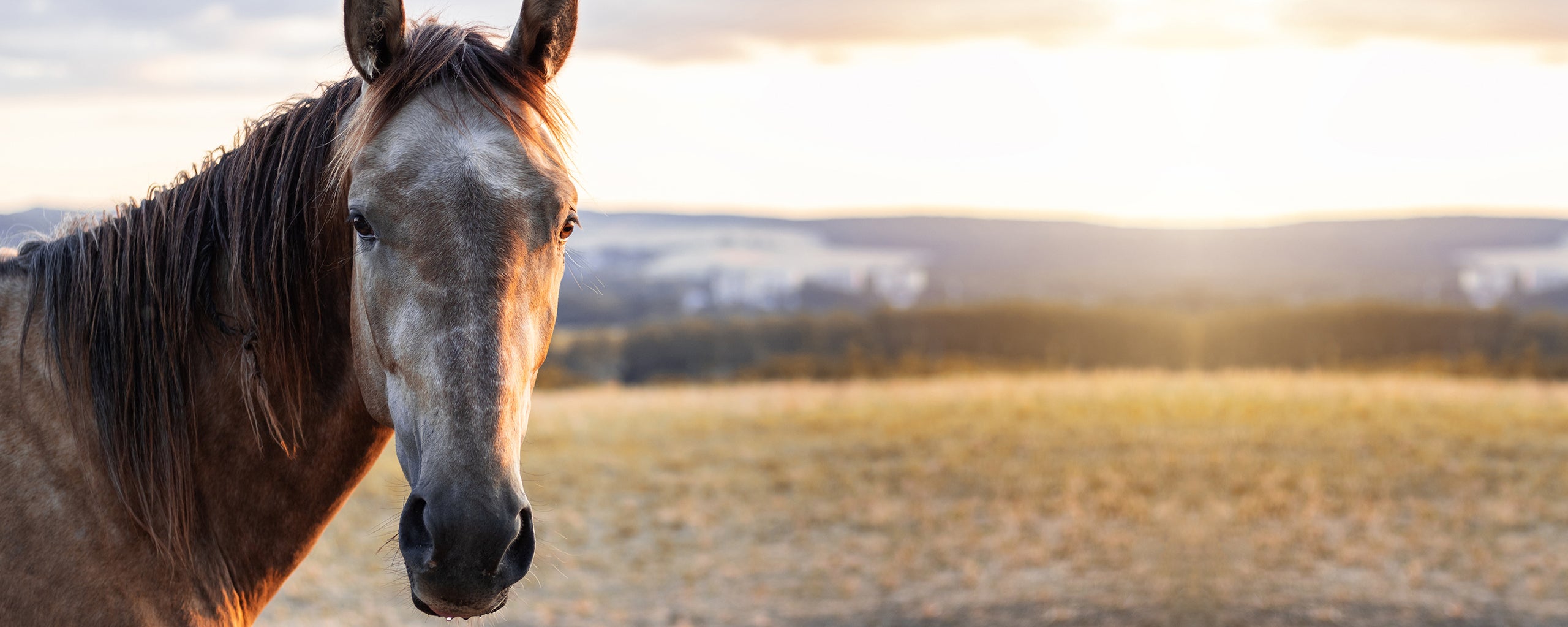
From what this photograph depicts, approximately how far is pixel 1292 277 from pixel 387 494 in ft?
69.6

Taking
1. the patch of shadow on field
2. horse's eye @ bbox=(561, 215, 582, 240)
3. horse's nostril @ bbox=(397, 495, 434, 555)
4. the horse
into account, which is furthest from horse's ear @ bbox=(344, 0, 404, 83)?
the patch of shadow on field

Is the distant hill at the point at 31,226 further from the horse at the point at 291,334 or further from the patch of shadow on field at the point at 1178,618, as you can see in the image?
the patch of shadow on field at the point at 1178,618

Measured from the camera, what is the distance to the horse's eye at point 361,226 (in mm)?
2014

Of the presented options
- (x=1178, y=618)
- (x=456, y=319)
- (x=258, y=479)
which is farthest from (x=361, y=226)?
(x=1178, y=618)

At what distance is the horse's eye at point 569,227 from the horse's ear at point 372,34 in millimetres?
559

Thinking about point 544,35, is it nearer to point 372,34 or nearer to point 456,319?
point 372,34

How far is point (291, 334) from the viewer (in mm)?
2271

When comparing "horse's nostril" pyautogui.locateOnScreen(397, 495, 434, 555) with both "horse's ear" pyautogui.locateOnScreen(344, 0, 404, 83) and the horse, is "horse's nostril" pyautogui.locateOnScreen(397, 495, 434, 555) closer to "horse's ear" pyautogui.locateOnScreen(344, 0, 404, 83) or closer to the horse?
the horse

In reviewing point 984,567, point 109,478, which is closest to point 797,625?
point 984,567

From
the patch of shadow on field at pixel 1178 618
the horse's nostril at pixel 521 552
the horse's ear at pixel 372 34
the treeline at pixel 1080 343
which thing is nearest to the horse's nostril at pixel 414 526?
the horse's nostril at pixel 521 552

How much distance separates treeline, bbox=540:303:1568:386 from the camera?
51.6 feet

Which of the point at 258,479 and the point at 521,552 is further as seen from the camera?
the point at 258,479

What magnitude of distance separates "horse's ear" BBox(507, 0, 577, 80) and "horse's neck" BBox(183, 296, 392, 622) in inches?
35.0

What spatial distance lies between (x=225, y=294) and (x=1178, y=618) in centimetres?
734
